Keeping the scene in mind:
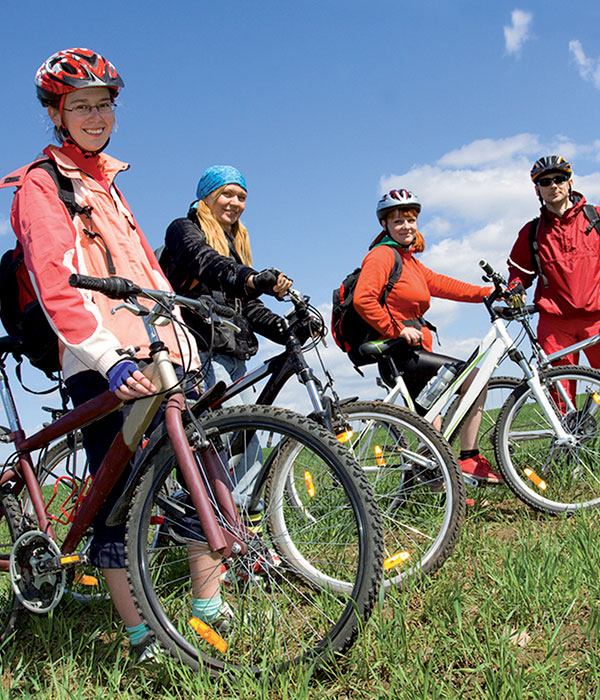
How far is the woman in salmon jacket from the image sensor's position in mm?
Result: 2527

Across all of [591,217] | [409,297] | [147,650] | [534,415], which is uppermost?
[591,217]

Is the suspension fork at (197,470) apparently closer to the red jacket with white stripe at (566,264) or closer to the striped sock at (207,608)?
the striped sock at (207,608)

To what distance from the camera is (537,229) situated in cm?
543

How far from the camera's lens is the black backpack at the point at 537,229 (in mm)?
5270

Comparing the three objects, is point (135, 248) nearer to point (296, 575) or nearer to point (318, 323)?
point (318, 323)

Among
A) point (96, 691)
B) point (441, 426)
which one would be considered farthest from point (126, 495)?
point (441, 426)

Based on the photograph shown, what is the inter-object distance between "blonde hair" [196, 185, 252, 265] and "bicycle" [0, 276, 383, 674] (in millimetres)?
1170

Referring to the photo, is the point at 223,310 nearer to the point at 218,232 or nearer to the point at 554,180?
the point at 218,232

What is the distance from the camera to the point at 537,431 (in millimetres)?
4332

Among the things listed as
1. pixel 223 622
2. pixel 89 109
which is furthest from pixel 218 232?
pixel 223 622

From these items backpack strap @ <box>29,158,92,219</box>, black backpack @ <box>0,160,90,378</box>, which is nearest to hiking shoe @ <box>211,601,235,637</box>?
black backpack @ <box>0,160,90,378</box>

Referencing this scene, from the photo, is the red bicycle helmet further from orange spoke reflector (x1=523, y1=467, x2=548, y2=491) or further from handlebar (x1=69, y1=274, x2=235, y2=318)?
orange spoke reflector (x1=523, y1=467, x2=548, y2=491)

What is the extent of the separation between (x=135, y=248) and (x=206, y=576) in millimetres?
1460

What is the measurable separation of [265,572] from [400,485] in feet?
4.45
